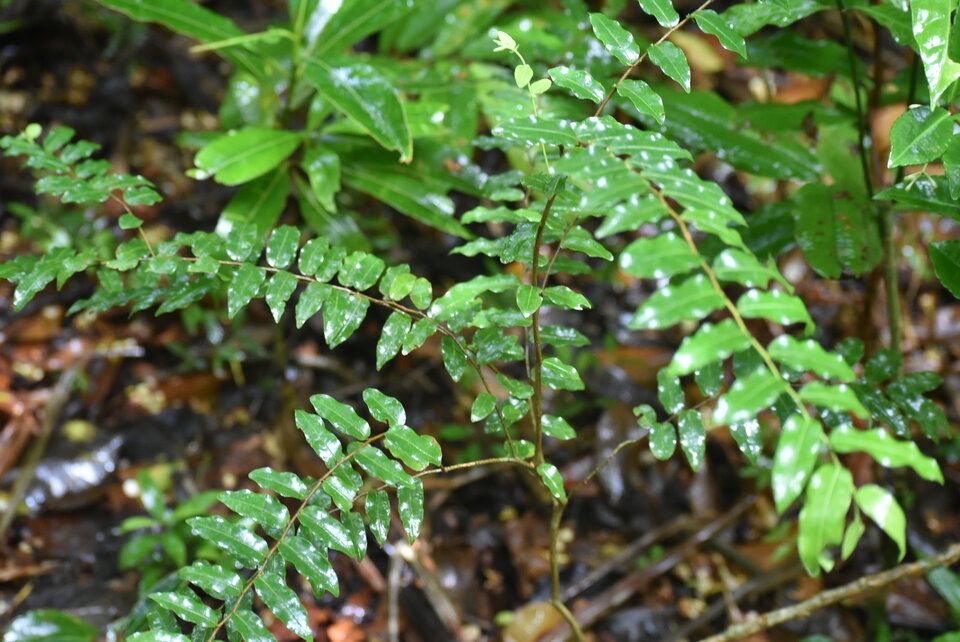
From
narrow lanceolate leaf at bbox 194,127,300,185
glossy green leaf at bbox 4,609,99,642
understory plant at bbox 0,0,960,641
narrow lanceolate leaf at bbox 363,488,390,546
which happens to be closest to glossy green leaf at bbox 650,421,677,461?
understory plant at bbox 0,0,960,641

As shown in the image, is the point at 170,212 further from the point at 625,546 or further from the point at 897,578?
the point at 897,578

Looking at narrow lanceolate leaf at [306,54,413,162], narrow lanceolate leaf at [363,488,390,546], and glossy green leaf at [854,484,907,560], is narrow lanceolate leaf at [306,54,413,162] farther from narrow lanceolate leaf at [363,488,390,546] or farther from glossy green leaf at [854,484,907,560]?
glossy green leaf at [854,484,907,560]

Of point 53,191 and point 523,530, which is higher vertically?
point 53,191

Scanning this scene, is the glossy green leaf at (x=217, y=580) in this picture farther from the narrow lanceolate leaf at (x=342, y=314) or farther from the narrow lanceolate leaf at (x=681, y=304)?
the narrow lanceolate leaf at (x=681, y=304)

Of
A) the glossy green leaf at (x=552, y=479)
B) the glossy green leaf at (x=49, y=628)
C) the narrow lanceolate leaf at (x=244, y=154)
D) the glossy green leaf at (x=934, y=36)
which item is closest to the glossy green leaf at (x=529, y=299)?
the glossy green leaf at (x=552, y=479)

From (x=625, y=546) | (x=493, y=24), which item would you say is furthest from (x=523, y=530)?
(x=493, y=24)

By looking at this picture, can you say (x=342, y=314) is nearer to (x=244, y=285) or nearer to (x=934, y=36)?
(x=244, y=285)
